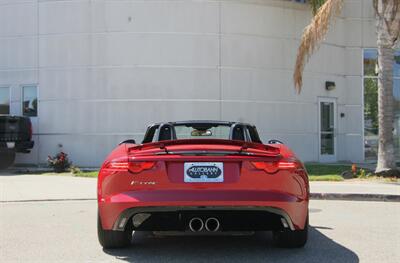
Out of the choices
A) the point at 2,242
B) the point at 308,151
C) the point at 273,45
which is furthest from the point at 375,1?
the point at 2,242

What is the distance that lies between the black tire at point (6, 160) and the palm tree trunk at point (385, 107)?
11881mm

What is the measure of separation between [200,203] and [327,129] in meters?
17.2

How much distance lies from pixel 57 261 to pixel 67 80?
1446 centimetres

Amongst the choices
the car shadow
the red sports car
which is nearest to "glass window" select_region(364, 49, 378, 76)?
the car shadow

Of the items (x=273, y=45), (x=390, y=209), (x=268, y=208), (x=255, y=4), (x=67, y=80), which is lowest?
(x=390, y=209)

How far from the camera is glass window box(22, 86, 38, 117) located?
65.9 ft

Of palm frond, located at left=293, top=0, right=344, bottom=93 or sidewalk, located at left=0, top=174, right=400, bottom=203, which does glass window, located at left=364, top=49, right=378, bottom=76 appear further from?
sidewalk, located at left=0, top=174, right=400, bottom=203

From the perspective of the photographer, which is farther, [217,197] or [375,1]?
[375,1]

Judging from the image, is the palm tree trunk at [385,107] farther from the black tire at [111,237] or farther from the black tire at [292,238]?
the black tire at [111,237]

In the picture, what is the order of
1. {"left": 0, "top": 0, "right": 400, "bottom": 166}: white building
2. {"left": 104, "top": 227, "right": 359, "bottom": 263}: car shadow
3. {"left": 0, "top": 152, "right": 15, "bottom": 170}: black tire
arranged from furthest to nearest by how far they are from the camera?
{"left": 0, "top": 0, "right": 400, "bottom": 166}: white building
{"left": 0, "top": 152, "right": 15, "bottom": 170}: black tire
{"left": 104, "top": 227, "right": 359, "bottom": 263}: car shadow

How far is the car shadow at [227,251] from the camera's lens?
5.86 meters

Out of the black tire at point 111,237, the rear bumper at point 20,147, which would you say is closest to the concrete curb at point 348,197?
the black tire at point 111,237

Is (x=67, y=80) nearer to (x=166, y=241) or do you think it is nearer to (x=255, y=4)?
(x=255, y=4)

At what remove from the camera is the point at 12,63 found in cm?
2023
